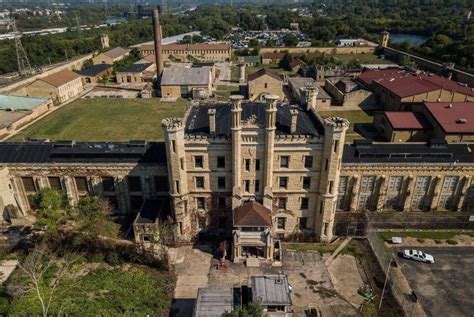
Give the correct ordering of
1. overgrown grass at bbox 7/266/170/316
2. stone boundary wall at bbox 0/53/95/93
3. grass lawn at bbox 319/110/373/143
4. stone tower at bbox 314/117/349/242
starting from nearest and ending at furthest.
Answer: overgrown grass at bbox 7/266/170/316 → stone tower at bbox 314/117/349/242 → grass lawn at bbox 319/110/373/143 → stone boundary wall at bbox 0/53/95/93

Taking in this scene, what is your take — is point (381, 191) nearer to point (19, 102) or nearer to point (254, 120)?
point (254, 120)

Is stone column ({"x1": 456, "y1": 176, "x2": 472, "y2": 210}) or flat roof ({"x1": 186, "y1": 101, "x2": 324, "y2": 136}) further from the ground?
flat roof ({"x1": 186, "y1": 101, "x2": 324, "y2": 136})

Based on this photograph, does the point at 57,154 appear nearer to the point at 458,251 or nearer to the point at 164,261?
the point at 164,261

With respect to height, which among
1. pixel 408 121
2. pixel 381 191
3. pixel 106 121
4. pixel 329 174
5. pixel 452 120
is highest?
pixel 329 174

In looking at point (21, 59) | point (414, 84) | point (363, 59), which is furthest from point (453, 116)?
point (21, 59)

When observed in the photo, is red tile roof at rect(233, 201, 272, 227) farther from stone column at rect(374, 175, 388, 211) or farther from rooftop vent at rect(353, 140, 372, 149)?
rooftop vent at rect(353, 140, 372, 149)

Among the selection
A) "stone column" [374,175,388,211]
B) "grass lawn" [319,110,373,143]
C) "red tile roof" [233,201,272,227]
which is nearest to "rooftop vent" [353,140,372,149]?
"stone column" [374,175,388,211]

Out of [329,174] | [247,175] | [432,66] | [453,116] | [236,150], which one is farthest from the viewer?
[432,66]
